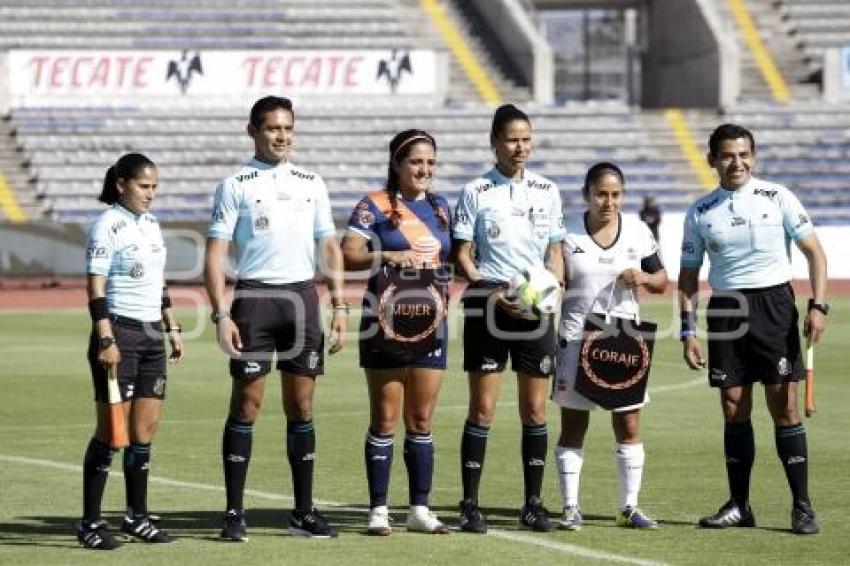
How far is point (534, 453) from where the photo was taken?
36.3 ft

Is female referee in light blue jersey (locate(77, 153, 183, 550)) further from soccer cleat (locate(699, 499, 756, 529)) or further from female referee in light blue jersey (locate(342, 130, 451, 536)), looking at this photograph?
soccer cleat (locate(699, 499, 756, 529))

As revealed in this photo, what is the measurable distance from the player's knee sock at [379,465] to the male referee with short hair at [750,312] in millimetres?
1741

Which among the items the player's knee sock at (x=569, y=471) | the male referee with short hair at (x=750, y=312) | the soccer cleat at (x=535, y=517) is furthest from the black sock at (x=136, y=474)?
the male referee with short hair at (x=750, y=312)

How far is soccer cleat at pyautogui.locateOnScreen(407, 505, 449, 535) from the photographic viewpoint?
422 inches

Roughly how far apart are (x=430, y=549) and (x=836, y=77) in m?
38.5

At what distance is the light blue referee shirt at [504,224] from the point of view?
11.0 metres

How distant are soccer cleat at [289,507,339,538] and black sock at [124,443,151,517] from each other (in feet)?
2.60

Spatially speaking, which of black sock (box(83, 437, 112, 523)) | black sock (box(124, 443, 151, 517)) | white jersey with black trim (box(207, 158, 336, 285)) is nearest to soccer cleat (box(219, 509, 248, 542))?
black sock (box(124, 443, 151, 517))

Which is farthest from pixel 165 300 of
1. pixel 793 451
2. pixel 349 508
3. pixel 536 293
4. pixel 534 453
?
pixel 793 451

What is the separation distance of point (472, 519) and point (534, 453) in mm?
550

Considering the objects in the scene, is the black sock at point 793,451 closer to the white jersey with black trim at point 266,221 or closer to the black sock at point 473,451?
the black sock at point 473,451

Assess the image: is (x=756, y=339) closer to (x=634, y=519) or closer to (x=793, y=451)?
(x=793, y=451)

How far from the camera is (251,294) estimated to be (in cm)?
1058

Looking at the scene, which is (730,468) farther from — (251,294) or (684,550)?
(251,294)
